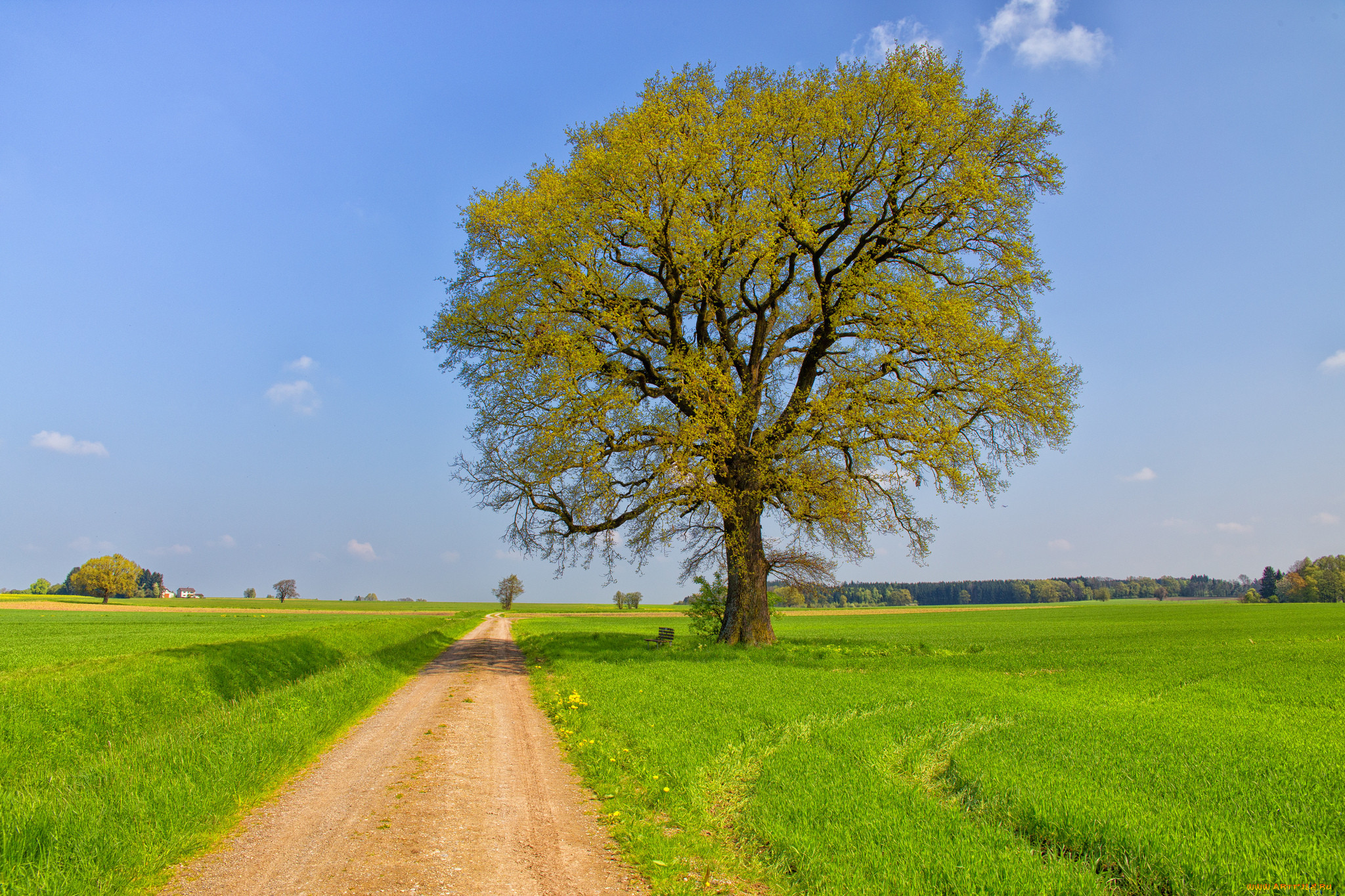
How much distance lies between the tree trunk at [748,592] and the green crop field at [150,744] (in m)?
10.9

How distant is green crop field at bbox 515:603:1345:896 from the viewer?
5.30m

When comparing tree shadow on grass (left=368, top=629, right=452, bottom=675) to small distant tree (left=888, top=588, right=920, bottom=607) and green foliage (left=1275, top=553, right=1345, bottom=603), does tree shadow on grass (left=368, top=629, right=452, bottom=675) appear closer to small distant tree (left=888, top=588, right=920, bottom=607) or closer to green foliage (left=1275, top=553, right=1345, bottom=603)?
→ green foliage (left=1275, top=553, right=1345, bottom=603)

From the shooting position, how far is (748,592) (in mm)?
23016

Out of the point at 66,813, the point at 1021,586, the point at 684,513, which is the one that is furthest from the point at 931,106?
the point at 1021,586

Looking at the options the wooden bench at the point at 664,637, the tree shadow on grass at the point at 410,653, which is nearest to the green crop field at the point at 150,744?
the tree shadow on grass at the point at 410,653

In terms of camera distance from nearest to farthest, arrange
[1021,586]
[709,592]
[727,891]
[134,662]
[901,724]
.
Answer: [727,891] < [901,724] < [134,662] < [709,592] < [1021,586]

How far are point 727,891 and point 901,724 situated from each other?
6.25 meters

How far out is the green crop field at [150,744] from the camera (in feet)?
18.0

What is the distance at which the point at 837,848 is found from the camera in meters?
5.74

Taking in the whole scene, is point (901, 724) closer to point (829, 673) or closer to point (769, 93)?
point (829, 673)

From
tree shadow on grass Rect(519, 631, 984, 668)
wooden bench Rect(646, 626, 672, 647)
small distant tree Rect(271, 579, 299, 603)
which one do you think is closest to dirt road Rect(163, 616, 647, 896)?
tree shadow on grass Rect(519, 631, 984, 668)

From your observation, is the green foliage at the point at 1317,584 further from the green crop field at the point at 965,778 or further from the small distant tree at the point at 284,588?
the small distant tree at the point at 284,588

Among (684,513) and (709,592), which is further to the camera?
(709,592)

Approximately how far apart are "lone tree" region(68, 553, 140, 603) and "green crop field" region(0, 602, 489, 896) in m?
132
